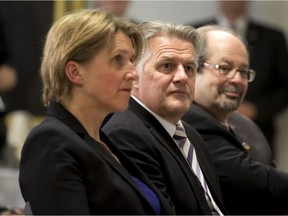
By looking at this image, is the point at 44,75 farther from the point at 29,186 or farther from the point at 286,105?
the point at 286,105

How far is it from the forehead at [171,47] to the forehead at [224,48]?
54cm

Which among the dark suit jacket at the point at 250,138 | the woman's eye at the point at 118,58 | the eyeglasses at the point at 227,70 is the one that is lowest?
the dark suit jacket at the point at 250,138

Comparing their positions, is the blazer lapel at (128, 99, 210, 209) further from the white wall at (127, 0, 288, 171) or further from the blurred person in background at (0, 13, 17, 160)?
the white wall at (127, 0, 288, 171)

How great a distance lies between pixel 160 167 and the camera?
260cm

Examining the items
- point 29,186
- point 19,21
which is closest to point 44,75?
point 29,186

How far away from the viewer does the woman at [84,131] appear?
82.7 inches

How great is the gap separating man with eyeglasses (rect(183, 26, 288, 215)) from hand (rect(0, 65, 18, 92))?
2640mm

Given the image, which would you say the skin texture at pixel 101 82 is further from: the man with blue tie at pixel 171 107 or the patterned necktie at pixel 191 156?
the patterned necktie at pixel 191 156

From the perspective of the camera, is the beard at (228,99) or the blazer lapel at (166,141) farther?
the beard at (228,99)

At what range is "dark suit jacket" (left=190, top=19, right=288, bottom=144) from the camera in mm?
5988

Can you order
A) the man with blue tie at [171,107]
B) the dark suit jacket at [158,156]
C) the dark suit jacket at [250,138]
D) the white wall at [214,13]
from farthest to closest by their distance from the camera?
the white wall at [214,13] → the dark suit jacket at [250,138] → the man with blue tie at [171,107] → the dark suit jacket at [158,156]

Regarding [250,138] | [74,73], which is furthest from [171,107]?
[250,138]

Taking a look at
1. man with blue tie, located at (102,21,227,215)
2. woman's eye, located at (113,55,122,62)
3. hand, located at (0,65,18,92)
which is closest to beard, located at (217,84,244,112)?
man with blue tie, located at (102,21,227,215)

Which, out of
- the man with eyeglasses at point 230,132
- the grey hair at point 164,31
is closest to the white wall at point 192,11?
the man with eyeglasses at point 230,132
